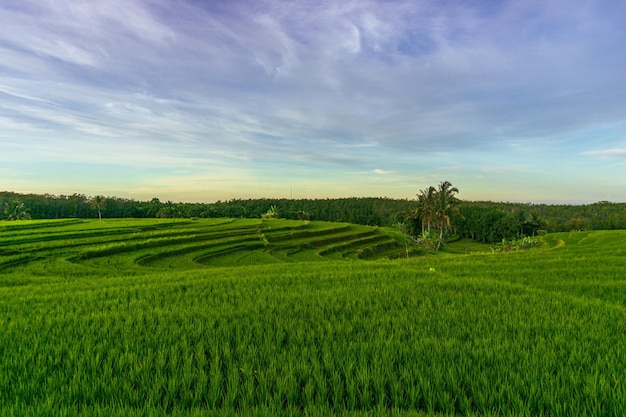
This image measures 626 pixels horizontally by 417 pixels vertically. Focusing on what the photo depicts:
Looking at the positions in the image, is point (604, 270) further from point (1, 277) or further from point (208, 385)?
point (1, 277)

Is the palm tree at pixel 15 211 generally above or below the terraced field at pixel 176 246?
above

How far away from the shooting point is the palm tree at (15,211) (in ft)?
222

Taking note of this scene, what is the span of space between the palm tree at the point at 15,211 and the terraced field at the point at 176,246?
41495 mm

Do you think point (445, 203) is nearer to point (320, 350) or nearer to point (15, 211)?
point (320, 350)

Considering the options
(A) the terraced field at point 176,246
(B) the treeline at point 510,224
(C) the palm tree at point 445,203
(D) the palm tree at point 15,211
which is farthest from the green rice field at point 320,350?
(D) the palm tree at point 15,211

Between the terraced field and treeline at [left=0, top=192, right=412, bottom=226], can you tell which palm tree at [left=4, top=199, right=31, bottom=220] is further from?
the terraced field

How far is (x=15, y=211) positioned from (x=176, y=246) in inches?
2505

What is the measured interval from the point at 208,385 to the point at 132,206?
106 m

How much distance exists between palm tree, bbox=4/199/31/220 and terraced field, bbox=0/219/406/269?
136 ft

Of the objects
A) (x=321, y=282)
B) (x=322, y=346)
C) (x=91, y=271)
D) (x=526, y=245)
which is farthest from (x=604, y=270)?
(x=526, y=245)

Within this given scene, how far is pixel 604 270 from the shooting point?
9.55m

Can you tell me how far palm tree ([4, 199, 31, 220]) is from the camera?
67.7m

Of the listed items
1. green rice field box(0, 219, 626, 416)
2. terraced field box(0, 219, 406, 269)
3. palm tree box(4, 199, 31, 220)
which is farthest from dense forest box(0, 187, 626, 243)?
green rice field box(0, 219, 626, 416)

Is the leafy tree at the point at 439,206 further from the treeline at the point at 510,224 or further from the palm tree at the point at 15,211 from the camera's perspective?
the palm tree at the point at 15,211
